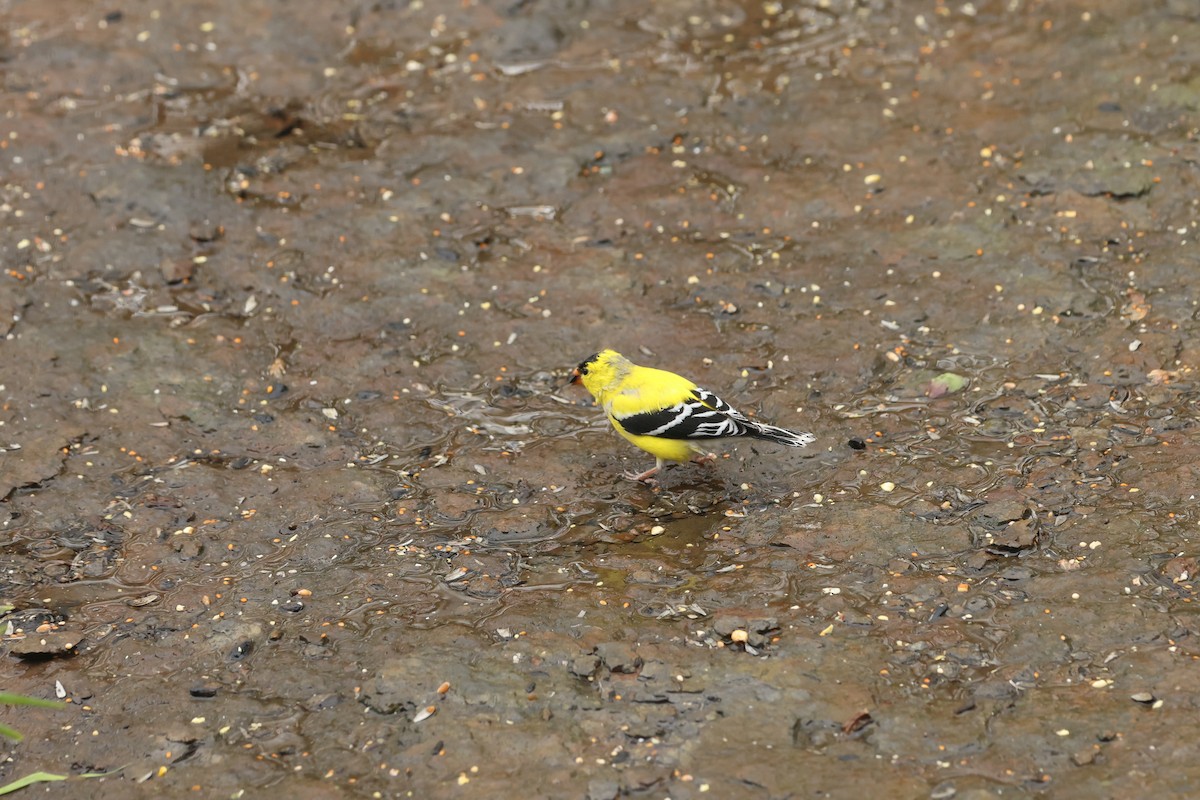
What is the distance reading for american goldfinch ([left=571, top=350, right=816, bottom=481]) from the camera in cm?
676

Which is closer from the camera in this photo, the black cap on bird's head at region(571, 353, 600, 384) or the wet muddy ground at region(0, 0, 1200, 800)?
the wet muddy ground at region(0, 0, 1200, 800)

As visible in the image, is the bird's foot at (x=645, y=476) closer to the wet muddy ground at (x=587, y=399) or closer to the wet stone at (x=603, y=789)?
the wet muddy ground at (x=587, y=399)

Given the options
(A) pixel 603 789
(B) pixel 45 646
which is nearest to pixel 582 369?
(A) pixel 603 789

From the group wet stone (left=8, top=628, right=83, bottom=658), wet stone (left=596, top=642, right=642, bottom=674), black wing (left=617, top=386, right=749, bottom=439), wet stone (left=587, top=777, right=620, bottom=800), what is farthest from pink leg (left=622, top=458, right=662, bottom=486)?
wet stone (left=8, top=628, right=83, bottom=658)

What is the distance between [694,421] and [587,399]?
4.27ft

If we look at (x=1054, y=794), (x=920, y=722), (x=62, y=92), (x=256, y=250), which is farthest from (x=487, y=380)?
(x=62, y=92)

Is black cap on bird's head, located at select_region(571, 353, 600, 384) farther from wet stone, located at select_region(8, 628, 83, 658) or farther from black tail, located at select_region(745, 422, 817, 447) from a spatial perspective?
wet stone, located at select_region(8, 628, 83, 658)

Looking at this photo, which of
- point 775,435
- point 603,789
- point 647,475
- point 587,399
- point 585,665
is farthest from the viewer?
point 587,399

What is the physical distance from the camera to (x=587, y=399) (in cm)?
794

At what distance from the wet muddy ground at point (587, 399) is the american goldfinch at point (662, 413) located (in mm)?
326

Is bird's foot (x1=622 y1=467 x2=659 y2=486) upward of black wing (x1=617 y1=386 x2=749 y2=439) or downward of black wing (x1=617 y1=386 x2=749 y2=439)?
downward

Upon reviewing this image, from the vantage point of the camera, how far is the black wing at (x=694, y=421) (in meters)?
6.75

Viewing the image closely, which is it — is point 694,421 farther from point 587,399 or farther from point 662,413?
point 587,399

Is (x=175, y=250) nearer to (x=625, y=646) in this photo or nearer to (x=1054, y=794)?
(x=625, y=646)
